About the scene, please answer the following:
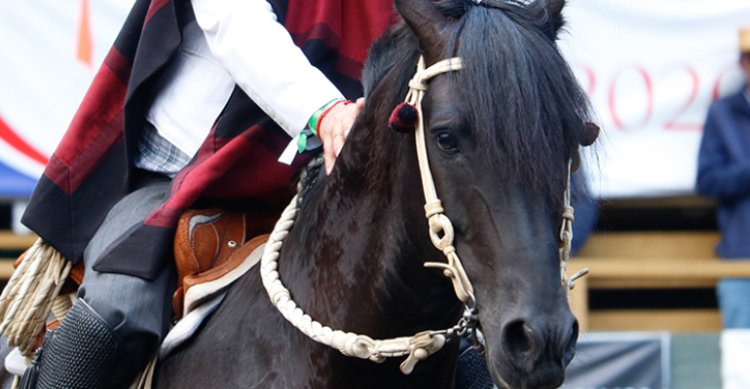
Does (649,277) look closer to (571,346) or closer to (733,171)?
(733,171)

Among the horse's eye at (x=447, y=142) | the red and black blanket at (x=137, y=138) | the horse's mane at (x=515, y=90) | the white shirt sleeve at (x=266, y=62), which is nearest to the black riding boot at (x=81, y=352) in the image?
the red and black blanket at (x=137, y=138)

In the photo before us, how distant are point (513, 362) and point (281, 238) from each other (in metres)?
1.00

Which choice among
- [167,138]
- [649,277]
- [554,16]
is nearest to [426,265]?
[554,16]

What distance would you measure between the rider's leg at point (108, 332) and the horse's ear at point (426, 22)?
1040mm

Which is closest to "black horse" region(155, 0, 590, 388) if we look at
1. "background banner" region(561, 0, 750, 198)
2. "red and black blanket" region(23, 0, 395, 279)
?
"red and black blanket" region(23, 0, 395, 279)

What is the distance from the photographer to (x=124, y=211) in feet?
11.8

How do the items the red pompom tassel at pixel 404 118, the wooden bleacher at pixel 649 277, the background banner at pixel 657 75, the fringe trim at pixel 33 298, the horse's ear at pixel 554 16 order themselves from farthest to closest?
the wooden bleacher at pixel 649 277 → the background banner at pixel 657 75 → the fringe trim at pixel 33 298 → the horse's ear at pixel 554 16 → the red pompom tassel at pixel 404 118

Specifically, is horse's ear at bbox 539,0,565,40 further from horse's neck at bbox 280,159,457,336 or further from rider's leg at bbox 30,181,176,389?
rider's leg at bbox 30,181,176,389

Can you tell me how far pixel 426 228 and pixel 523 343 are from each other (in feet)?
1.28

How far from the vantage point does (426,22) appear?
2.80 m

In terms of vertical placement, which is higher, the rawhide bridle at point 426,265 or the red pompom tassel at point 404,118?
the red pompom tassel at point 404,118

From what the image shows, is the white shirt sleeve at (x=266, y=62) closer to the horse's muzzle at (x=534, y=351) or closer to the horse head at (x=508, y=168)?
the horse head at (x=508, y=168)

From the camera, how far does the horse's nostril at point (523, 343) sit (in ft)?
8.03

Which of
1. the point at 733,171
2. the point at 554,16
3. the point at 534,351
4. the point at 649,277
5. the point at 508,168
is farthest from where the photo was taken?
the point at 649,277
